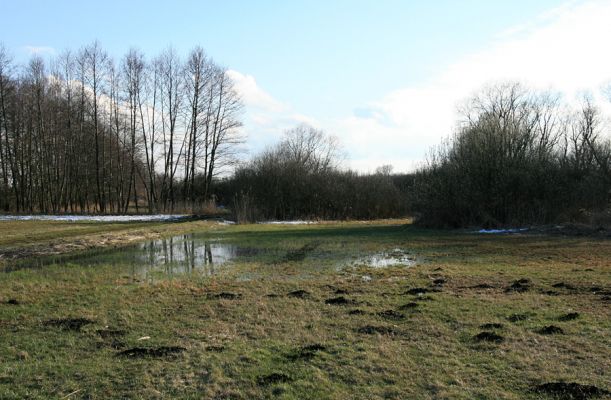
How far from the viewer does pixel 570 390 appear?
431cm

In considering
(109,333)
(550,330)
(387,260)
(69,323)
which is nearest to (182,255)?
(387,260)

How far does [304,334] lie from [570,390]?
3039mm

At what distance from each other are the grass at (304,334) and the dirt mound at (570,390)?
0.36ft

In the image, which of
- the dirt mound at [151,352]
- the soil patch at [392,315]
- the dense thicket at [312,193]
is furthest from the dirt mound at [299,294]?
the dense thicket at [312,193]

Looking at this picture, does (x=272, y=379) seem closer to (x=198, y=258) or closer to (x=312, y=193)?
(x=198, y=258)

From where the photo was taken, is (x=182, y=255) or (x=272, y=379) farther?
(x=182, y=255)

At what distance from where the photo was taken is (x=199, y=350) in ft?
18.2

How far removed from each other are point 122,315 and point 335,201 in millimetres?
34826

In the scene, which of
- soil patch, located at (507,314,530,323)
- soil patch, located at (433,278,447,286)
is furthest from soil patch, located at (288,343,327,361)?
soil patch, located at (433,278,447,286)

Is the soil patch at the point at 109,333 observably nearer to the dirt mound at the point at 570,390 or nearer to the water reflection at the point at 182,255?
the dirt mound at the point at 570,390

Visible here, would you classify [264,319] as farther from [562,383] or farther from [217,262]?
[217,262]

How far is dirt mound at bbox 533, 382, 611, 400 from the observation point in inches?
165

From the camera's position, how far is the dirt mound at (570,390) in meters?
4.20

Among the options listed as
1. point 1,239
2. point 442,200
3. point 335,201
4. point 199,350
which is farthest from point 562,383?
point 335,201
